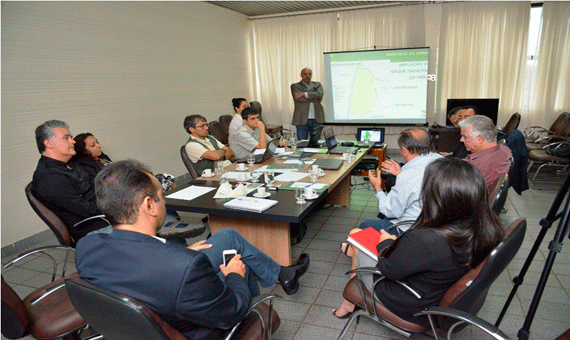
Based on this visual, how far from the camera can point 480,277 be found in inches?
51.6

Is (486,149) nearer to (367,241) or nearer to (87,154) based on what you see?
(367,241)

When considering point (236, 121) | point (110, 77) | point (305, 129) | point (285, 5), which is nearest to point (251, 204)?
point (236, 121)

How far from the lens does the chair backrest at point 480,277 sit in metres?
1.30

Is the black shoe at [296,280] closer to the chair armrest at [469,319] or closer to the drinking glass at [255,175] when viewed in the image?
the drinking glass at [255,175]

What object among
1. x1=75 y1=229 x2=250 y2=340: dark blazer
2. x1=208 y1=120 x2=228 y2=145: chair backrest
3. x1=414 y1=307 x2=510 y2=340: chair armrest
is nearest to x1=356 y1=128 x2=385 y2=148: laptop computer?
x1=208 y1=120 x2=228 y2=145: chair backrest

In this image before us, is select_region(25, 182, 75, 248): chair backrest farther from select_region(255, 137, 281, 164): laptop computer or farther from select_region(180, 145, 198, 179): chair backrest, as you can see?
select_region(255, 137, 281, 164): laptop computer

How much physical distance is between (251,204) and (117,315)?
136cm

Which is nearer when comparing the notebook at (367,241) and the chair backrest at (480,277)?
the chair backrest at (480,277)

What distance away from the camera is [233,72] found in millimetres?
7215

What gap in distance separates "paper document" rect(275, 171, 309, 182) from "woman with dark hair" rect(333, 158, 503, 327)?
1.57m

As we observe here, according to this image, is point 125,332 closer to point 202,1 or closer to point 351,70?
point 202,1

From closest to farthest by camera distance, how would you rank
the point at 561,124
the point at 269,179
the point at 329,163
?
the point at 269,179 → the point at 329,163 → the point at 561,124

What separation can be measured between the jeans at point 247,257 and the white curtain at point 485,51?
239 inches

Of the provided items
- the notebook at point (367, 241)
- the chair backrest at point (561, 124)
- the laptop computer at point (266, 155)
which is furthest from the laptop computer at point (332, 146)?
the chair backrest at point (561, 124)
